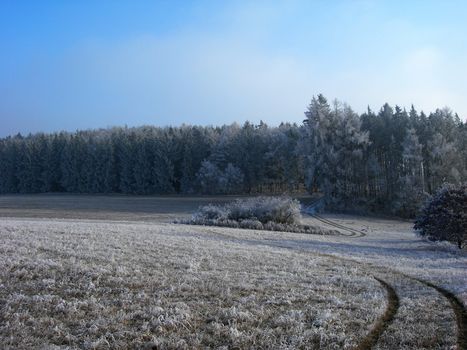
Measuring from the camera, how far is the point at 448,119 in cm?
7881

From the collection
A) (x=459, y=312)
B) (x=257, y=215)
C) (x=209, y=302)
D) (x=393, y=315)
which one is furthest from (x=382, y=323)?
(x=257, y=215)

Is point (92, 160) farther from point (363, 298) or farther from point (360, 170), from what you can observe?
point (363, 298)

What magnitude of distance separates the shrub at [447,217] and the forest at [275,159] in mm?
33733

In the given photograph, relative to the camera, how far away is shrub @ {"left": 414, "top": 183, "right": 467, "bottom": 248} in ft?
118

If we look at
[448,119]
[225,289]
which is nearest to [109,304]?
[225,289]

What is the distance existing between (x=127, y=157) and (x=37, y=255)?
106 metres

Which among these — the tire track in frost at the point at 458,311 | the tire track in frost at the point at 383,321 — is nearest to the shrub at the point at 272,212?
the tire track in frost at the point at 458,311

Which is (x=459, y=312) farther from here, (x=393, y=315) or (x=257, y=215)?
(x=257, y=215)

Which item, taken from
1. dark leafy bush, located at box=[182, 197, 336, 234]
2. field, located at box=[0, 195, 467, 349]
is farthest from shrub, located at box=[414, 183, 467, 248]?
field, located at box=[0, 195, 467, 349]

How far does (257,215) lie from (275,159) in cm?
5482

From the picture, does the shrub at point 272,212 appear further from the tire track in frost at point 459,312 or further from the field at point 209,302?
the tire track in frost at point 459,312

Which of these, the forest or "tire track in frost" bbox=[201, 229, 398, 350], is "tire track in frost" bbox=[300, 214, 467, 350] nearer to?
"tire track in frost" bbox=[201, 229, 398, 350]

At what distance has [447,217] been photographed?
36.1 metres

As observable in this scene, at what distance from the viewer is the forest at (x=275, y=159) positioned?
75.4 meters
